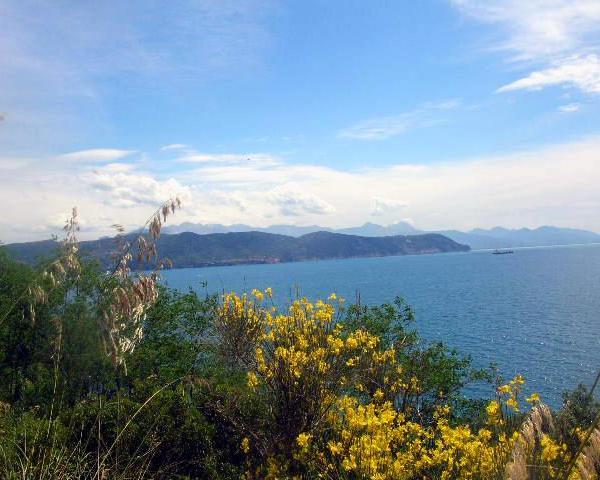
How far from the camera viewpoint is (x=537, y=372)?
43375 millimetres

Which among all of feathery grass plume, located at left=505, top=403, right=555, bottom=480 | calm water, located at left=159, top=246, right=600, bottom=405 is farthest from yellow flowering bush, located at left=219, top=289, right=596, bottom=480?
calm water, located at left=159, top=246, right=600, bottom=405

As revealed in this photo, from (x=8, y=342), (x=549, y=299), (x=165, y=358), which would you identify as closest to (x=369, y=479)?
(x=165, y=358)

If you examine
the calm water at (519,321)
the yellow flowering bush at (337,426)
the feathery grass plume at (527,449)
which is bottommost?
the calm water at (519,321)

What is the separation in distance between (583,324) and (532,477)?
71775mm

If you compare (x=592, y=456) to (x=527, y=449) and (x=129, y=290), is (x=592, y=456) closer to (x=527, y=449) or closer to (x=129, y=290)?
(x=527, y=449)

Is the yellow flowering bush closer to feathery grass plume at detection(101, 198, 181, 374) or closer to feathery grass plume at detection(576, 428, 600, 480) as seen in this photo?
feathery grass plume at detection(576, 428, 600, 480)

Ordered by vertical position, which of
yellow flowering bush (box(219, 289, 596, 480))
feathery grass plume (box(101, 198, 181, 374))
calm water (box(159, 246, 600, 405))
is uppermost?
feathery grass plume (box(101, 198, 181, 374))

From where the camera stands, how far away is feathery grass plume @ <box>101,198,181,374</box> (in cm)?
447

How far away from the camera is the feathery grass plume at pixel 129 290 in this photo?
447 centimetres

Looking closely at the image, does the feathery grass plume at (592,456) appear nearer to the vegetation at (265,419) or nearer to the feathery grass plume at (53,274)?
the vegetation at (265,419)

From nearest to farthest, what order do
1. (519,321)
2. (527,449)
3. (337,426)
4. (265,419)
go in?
(527,449) → (337,426) → (265,419) → (519,321)

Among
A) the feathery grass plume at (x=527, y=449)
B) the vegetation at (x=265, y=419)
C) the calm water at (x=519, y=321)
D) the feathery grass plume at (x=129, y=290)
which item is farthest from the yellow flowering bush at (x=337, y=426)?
the calm water at (x=519, y=321)

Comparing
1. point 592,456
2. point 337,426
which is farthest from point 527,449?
point 337,426

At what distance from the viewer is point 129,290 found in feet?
15.3
